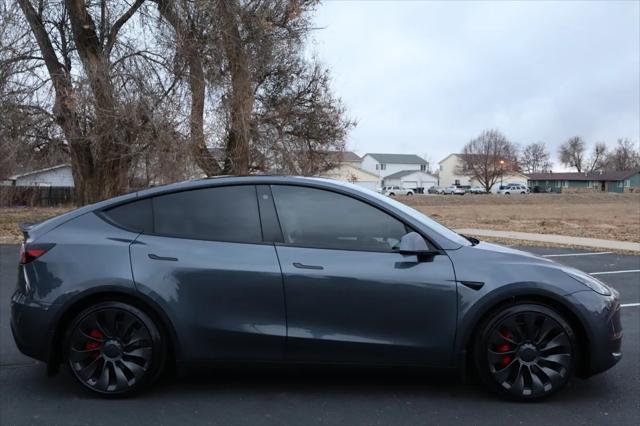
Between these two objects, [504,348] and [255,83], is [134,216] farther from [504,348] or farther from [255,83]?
[255,83]

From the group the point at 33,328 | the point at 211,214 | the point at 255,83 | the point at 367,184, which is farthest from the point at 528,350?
the point at 367,184

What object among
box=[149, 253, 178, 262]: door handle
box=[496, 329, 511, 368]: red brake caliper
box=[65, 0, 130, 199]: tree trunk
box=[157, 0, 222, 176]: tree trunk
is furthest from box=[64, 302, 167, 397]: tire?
box=[157, 0, 222, 176]: tree trunk

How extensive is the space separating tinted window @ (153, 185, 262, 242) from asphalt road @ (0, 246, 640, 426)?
3.67 ft

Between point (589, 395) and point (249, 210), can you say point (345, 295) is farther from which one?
point (589, 395)

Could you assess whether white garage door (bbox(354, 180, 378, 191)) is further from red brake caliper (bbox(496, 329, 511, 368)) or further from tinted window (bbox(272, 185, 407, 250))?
red brake caliper (bbox(496, 329, 511, 368))

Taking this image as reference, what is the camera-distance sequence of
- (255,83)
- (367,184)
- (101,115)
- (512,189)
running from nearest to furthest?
(101,115) → (255,83) → (367,184) → (512,189)

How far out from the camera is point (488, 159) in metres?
100

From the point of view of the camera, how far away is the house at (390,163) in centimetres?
11516

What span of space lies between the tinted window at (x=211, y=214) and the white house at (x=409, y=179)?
106m

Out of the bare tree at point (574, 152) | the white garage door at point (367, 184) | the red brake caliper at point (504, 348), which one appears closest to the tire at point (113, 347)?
the white garage door at point (367, 184)

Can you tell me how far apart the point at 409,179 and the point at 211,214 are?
108m

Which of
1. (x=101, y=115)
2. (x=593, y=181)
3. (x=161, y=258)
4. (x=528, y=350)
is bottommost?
(x=528, y=350)

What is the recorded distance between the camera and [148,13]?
1648 cm

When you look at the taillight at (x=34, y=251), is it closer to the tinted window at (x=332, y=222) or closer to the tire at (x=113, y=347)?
the tire at (x=113, y=347)
